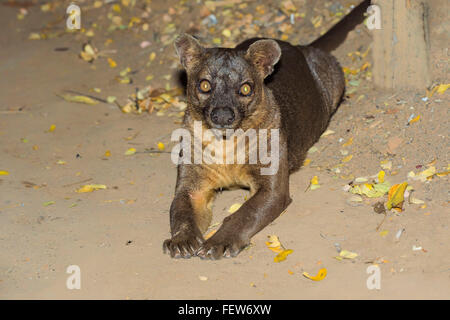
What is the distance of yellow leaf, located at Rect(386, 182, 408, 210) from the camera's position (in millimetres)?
5051

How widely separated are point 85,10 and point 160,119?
3.53 m

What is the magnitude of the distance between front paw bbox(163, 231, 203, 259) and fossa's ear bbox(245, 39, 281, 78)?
1490mm

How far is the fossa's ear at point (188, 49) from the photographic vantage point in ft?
18.0

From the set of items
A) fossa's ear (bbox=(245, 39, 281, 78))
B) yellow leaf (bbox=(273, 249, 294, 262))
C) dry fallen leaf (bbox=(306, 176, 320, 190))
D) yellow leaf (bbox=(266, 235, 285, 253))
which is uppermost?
fossa's ear (bbox=(245, 39, 281, 78))

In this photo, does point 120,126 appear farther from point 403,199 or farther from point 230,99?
point 403,199

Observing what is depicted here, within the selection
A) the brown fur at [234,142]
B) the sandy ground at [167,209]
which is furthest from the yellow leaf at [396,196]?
the brown fur at [234,142]

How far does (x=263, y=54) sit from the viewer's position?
548 cm

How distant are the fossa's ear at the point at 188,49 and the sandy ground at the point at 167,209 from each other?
105cm

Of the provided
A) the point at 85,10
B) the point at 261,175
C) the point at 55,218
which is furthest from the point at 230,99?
the point at 85,10

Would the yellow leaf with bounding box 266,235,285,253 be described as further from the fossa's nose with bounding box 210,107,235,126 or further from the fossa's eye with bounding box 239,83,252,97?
the fossa's eye with bounding box 239,83,252,97

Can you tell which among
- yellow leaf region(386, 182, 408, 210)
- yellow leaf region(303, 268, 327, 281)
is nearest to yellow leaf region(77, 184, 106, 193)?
→ yellow leaf region(303, 268, 327, 281)

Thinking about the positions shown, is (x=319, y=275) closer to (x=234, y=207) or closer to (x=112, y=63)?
(x=234, y=207)

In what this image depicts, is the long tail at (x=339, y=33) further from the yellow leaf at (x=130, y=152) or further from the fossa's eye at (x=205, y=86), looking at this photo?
the fossa's eye at (x=205, y=86)

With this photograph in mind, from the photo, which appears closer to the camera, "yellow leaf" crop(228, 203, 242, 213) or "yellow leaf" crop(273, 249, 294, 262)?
"yellow leaf" crop(273, 249, 294, 262)
